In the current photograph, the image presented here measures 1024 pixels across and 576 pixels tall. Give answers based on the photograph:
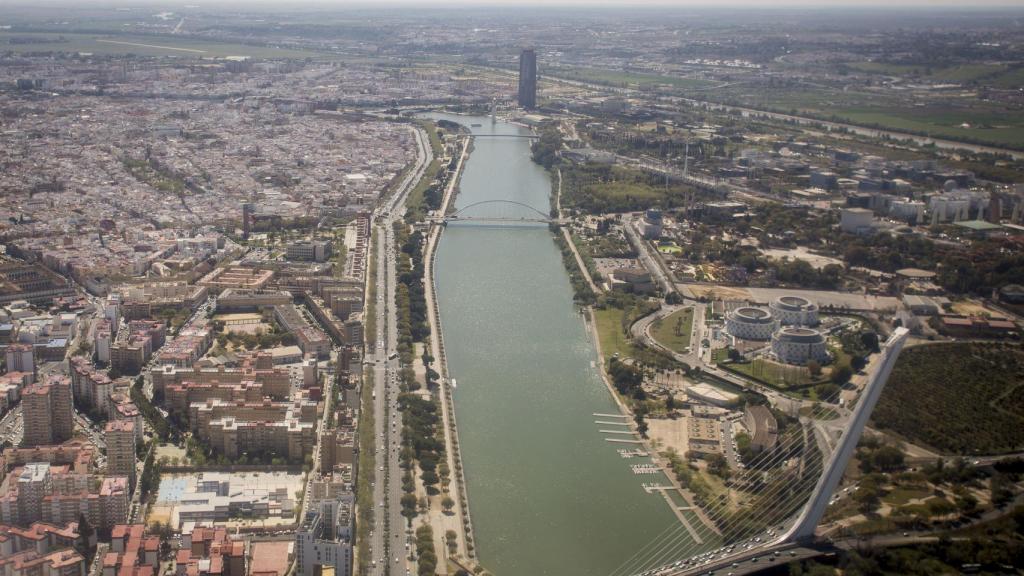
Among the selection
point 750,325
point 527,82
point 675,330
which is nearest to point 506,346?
point 675,330

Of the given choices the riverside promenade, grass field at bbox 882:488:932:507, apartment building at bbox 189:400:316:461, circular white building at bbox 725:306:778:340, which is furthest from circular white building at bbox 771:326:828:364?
apartment building at bbox 189:400:316:461

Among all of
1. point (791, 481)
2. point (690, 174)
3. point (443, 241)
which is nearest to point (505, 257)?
point (443, 241)

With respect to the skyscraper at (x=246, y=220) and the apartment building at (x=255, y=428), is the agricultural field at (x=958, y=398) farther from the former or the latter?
the skyscraper at (x=246, y=220)

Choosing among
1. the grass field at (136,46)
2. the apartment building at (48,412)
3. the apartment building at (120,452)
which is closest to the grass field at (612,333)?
the apartment building at (120,452)

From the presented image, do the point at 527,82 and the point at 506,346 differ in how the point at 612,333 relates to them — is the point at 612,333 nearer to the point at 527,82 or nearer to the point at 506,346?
the point at 506,346

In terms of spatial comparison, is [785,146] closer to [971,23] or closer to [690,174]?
[690,174]

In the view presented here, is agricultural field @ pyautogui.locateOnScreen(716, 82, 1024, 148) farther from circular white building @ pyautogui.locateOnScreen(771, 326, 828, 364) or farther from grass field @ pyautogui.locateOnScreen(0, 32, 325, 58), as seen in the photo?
grass field @ pyautogui.locateOnScreen(0, 32, 325, 58)
